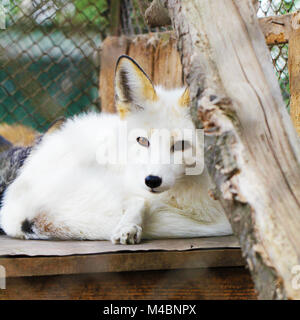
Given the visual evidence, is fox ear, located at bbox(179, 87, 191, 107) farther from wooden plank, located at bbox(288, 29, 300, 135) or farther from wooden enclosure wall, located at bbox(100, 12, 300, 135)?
wooden enclosure wall, located at bbox(100, 12, 300, 135)

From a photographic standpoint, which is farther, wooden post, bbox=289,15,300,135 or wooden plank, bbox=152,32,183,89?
wooden plank, bbox=152,32,183,89

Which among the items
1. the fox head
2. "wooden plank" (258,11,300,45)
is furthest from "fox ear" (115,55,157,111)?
"wooden plank" (258,11,300,45)

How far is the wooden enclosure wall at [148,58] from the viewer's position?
2.02 meters

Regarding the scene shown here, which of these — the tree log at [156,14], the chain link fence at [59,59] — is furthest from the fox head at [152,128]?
the chain link fence at [59,59]

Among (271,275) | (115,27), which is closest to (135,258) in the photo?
(271,275)

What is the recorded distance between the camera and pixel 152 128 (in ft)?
3.59

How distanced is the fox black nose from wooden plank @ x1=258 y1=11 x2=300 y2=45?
1.06 m

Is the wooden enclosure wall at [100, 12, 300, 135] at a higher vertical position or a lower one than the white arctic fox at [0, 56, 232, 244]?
higher

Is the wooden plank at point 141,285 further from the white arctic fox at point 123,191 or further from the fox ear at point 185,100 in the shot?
the fox ear at point 185,100

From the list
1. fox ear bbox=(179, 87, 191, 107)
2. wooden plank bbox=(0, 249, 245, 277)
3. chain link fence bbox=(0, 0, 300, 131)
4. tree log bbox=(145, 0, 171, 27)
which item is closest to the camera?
wooden plank bbox=(0, 249, 245, 277)

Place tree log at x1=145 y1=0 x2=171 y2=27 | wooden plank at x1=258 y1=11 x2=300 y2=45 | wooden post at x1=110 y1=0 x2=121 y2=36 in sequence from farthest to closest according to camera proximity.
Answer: wooden post at x1=110 y1=0 x2=121 y2=36 < wooden plank at x1=258 y1=11 x2=300 y2=45 < tree log at x1=145 y1=0 x2=171 y2=27

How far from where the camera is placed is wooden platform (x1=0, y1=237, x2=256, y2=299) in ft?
2.96
